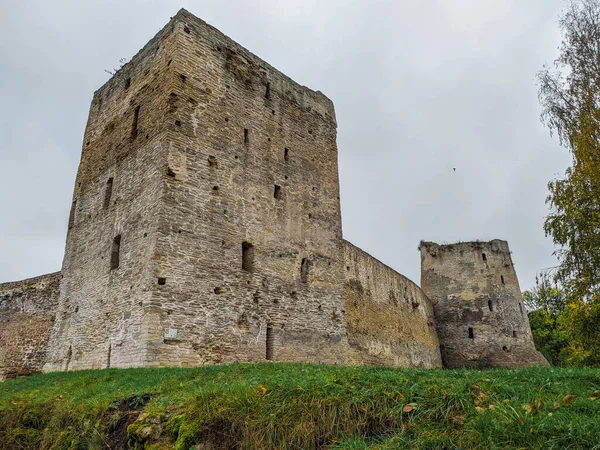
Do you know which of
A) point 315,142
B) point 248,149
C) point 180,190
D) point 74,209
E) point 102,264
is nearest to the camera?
point 180,190

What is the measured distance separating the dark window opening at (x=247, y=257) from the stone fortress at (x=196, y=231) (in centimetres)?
4

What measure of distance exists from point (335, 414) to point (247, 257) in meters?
7.54

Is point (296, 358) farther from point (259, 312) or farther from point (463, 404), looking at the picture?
point (463, 404)

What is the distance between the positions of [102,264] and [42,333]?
395cm

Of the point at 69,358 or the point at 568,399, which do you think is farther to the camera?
the point at 69,358

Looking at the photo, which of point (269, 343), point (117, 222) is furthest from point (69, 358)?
point (269, 343)

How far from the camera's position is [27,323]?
1389 cm

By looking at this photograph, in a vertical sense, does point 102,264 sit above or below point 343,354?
above

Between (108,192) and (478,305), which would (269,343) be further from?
(478,305)

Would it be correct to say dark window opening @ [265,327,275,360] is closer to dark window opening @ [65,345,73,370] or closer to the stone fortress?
the stone fortress

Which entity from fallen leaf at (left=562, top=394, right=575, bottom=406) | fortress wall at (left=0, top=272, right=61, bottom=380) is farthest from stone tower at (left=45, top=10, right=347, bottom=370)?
fallen leaf at (left=562, top=394, right=575, bottom=406)

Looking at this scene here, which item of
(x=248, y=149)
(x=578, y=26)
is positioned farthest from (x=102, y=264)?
(x=578, y=26)

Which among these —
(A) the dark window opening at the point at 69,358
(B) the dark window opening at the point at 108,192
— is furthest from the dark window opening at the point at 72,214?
(A) the dark window opening at the point at 69,358

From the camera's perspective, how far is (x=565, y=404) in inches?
169
